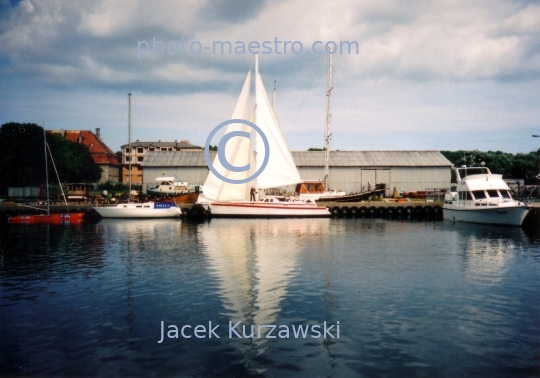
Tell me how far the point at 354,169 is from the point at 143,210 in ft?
114

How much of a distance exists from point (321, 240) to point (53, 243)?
1827 cm

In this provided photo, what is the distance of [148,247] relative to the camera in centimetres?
2836

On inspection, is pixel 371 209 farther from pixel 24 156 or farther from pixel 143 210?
pixel 24 156

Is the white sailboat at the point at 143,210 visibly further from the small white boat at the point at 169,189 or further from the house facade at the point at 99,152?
the house facade at the point at 99,152

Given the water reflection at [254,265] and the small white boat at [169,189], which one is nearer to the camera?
the water reflection at [254,265]

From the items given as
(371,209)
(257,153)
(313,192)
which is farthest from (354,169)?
(257,153)

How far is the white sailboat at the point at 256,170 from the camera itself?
46.3 m

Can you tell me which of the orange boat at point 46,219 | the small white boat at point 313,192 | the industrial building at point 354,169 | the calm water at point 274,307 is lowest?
the calm water at point 274,307

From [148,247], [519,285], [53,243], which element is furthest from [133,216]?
[519,285]

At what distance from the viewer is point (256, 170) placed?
47969mm

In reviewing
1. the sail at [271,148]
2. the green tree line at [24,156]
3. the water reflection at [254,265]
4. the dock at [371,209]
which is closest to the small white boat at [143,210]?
the dock at [371,209]

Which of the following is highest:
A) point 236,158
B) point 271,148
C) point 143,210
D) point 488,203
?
point 271,148

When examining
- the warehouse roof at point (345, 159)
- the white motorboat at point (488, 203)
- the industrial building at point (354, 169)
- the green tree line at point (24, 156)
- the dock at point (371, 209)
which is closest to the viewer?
the white motorboat at point (488, 203)

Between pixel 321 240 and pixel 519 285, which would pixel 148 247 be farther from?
pixel 519 285
